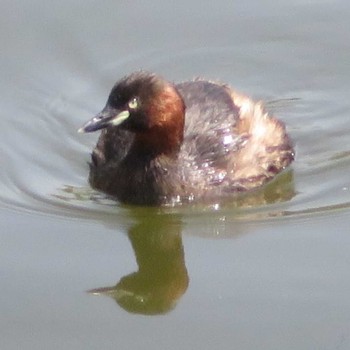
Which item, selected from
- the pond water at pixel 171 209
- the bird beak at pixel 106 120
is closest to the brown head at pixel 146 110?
the bird beak at pixel 106 120

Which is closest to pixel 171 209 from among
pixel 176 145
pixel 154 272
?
pixel 176 145

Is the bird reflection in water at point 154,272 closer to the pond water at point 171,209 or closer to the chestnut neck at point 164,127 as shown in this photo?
the pond water at point 171,209

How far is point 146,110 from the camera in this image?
27.1 feet

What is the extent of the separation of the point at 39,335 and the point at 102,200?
1.71 m

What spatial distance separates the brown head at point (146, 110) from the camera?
820 centimetres

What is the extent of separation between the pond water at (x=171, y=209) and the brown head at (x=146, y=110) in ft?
1.56

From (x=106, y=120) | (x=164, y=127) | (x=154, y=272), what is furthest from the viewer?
(x=164, y=127)

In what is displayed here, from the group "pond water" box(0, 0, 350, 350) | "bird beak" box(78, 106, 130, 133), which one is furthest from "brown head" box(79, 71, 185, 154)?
"pond water" box(0, 0, 350, 350)

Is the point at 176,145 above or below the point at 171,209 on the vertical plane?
above

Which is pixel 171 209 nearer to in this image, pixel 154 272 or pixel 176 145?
pixel 176 145

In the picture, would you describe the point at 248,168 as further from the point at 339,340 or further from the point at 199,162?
the point at 339,340

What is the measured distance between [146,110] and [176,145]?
34cm

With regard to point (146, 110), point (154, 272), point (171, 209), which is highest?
point (146, 110)

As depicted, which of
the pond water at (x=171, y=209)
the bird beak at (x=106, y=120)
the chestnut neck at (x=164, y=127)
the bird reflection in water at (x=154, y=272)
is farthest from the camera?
the chestnut neck at (x=164, y=127)
